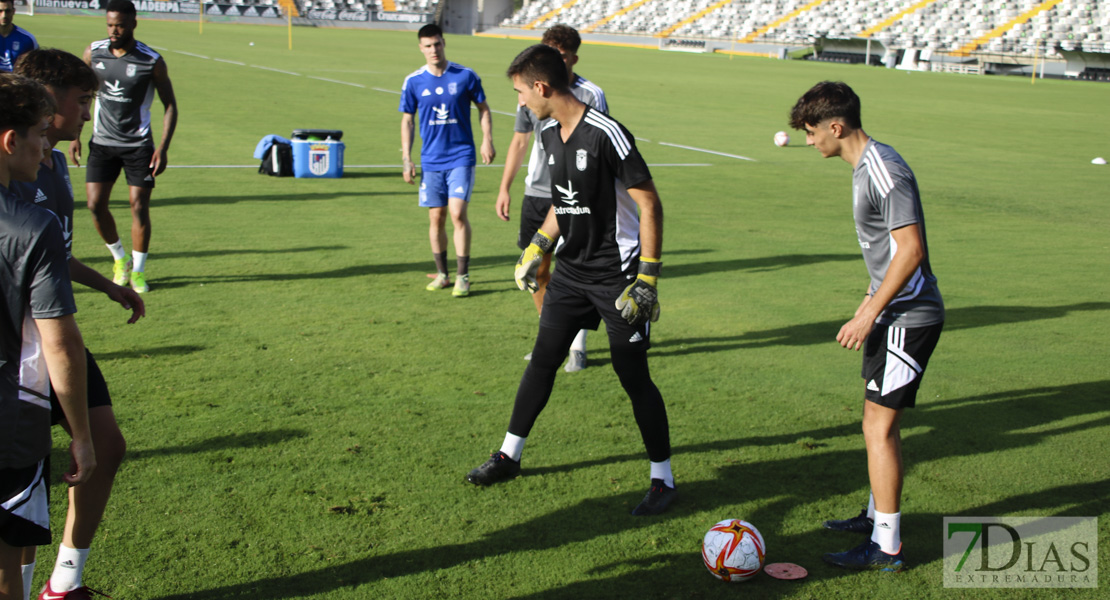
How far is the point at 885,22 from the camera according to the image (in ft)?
205

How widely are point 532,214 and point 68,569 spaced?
4.13 metres

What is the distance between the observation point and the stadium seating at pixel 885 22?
55.0 meters

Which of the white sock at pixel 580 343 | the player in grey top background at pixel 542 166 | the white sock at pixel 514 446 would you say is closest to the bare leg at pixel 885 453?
the white sock at pixel 514 446

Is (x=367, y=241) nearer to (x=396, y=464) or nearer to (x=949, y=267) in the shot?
(x=396, y=464)

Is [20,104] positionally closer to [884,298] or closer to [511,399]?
[884,298]

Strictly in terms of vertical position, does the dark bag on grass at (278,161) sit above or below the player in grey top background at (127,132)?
below

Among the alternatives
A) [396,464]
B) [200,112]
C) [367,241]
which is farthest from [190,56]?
[396,464]

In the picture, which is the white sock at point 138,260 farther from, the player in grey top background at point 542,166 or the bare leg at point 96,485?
the bare leg at point 96,485

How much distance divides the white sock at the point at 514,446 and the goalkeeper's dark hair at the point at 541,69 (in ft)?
5.89

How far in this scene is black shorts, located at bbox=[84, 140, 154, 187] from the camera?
7984 millimetres

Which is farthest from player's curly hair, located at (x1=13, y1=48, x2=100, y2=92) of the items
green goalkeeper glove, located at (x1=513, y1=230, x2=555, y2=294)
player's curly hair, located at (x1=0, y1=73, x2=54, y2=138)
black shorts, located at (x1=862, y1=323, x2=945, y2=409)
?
black shorts, located at (x1=862, y1=323, x2=945, y2=409)

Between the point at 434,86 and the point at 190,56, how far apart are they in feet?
104

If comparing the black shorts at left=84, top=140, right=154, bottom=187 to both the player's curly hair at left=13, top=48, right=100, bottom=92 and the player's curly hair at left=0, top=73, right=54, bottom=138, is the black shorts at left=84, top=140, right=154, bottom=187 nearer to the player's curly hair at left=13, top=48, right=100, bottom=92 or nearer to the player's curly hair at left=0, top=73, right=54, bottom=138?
the player's curly hair at left=13, top=48, right=100, bottom=92

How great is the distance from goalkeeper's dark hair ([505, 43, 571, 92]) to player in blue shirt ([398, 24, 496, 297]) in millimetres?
4061
